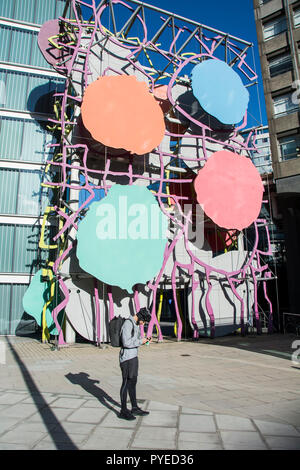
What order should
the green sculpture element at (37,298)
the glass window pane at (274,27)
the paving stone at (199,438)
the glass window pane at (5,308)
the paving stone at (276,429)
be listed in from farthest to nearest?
the glass window pane at (274,27) → the glass window pane at (5,308) → the green sculpture element at (37,298) → the paving stone at (276,429) → the paving stone at (199,438)

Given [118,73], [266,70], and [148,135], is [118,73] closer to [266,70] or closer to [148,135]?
[148,135]

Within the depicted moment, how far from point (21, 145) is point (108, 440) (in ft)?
76.2

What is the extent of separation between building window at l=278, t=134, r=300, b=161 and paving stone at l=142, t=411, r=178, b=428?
23.2m

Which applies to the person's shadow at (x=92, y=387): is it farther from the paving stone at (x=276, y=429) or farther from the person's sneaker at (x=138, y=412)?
the paving stone at (x=276, y=429)

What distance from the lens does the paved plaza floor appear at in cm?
516

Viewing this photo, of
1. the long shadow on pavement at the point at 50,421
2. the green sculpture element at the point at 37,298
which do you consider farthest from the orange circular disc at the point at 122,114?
the long shadow on pavement at the point at 50,421

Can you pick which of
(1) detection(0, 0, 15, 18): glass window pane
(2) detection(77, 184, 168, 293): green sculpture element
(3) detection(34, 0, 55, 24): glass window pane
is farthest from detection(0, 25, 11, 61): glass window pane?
(2) detection(77, 184, 168, 293): green sculpture element

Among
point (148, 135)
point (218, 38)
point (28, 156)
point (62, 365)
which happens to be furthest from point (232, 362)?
point (218, 38)

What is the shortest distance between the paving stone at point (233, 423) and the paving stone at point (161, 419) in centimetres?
77

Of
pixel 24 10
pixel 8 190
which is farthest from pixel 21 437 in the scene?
pixel 24 10

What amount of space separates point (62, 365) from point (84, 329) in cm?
508

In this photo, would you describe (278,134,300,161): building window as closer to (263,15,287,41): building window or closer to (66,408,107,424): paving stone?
(263,15,287,41): building window

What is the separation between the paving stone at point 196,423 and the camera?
221 inches

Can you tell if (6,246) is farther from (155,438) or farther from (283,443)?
(283,443)
